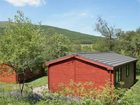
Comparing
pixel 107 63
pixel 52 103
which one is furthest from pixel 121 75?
pixel 52 103

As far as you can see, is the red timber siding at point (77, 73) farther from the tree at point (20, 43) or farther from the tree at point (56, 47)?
the tree at point (56, 47)

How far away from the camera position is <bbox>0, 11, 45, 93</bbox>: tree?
60.0 feet

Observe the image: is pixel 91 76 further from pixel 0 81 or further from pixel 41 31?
pixel 0 81

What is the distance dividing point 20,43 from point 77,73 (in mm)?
6308

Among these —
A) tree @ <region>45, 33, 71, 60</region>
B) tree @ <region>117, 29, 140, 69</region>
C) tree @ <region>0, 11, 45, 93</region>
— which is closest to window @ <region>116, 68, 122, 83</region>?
tree @ <region>0, 11, 45, 93</region>

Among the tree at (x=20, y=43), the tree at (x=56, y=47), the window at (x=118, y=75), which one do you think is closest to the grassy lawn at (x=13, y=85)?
the tree at (x=20, y=43)

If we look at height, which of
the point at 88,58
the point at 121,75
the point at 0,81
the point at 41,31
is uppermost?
the point at 41,31

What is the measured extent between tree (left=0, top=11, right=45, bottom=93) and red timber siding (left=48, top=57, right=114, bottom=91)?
14.8 ft

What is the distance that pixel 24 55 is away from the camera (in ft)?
60.7

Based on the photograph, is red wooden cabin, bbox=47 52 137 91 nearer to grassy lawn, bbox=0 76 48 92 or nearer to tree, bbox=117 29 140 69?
grassy lawn, bbox=0 76 48 92

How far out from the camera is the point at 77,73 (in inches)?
897

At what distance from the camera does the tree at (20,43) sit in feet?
60.0

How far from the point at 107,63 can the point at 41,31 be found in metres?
5.67

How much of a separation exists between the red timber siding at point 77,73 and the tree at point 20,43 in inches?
178
